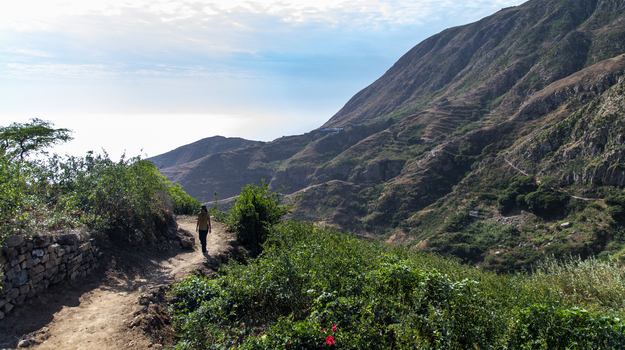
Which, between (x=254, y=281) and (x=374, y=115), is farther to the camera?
(x=374, y=115)

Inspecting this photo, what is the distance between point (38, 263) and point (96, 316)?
140 centimetres

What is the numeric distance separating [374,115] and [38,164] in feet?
434

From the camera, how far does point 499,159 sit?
48.4 meters

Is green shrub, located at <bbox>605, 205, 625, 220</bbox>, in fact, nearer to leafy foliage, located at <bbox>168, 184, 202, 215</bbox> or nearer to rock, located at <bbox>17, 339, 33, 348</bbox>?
leafy foliage, located at <bbox>168, 184, 202, 215</bbox>

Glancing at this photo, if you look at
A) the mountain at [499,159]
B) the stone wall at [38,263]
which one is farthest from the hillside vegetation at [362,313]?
the mountain at [499,159]

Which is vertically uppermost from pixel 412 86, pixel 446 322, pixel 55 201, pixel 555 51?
pixel 412 86

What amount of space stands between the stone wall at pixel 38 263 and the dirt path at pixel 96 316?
176 millimetres

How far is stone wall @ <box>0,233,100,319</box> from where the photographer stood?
437cm

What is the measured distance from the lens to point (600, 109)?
120 ft

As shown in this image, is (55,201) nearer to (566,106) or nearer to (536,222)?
→ (536,222)

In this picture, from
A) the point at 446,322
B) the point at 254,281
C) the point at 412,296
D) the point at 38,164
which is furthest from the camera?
the point at 38,164

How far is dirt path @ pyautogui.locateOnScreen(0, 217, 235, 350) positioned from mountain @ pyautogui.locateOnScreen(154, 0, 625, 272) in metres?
32.9

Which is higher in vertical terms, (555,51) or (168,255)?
(555,51)

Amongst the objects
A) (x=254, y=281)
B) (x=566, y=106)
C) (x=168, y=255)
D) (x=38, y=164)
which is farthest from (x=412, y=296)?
(x=566, y=106)
